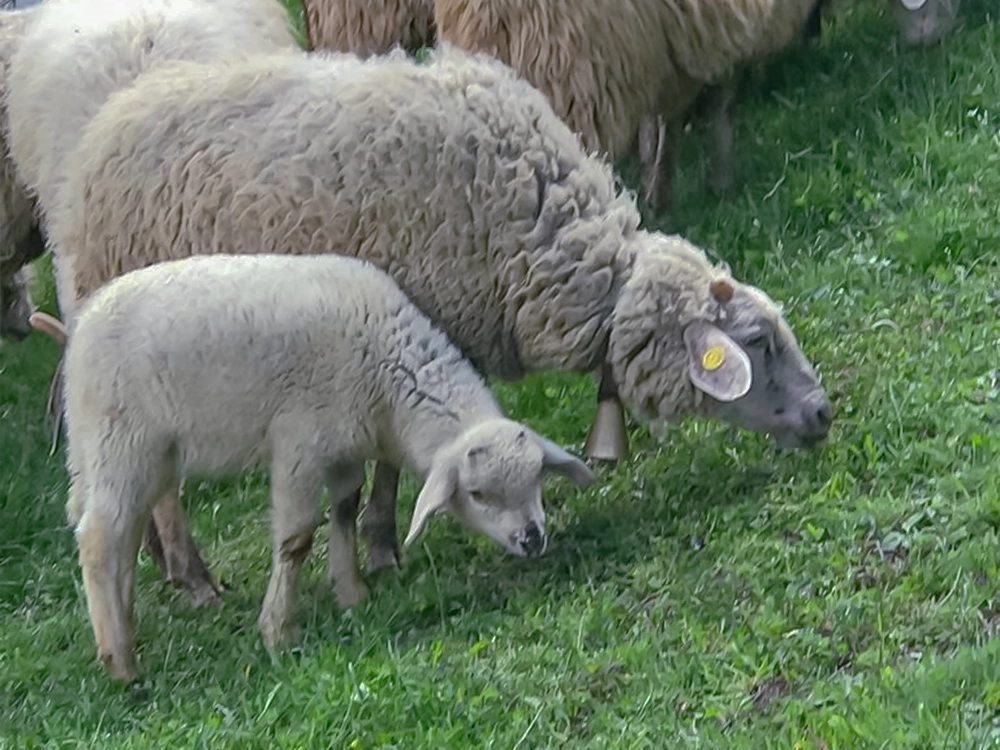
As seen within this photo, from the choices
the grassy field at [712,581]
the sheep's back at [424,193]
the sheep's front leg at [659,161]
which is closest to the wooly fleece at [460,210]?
the sheep's back at [424,193]

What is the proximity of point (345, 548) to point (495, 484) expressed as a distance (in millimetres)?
698

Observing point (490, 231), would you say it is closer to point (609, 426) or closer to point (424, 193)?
point (424, 193)

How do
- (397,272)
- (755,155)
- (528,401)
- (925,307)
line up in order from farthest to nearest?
(755,155) < (528,401) < (925,307) < (397,272)

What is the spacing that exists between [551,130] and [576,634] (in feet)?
5.99

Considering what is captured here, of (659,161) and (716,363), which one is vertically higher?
(716,363)

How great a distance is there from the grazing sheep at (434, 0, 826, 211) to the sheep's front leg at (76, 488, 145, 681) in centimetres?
236

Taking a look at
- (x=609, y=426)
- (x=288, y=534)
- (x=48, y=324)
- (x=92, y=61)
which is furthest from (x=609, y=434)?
(x=92, y=61)

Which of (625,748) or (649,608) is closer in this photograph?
(625,748)

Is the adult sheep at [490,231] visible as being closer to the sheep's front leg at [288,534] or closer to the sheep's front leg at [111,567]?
the sheep's front leg at [288,534]

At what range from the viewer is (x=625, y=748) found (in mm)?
3859

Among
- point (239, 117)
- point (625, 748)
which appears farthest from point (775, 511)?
point (239, 117)

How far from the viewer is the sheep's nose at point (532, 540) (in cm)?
483

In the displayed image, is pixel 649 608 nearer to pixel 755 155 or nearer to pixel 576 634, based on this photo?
pixel 576 634

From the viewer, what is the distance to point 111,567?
4898 millimetres
